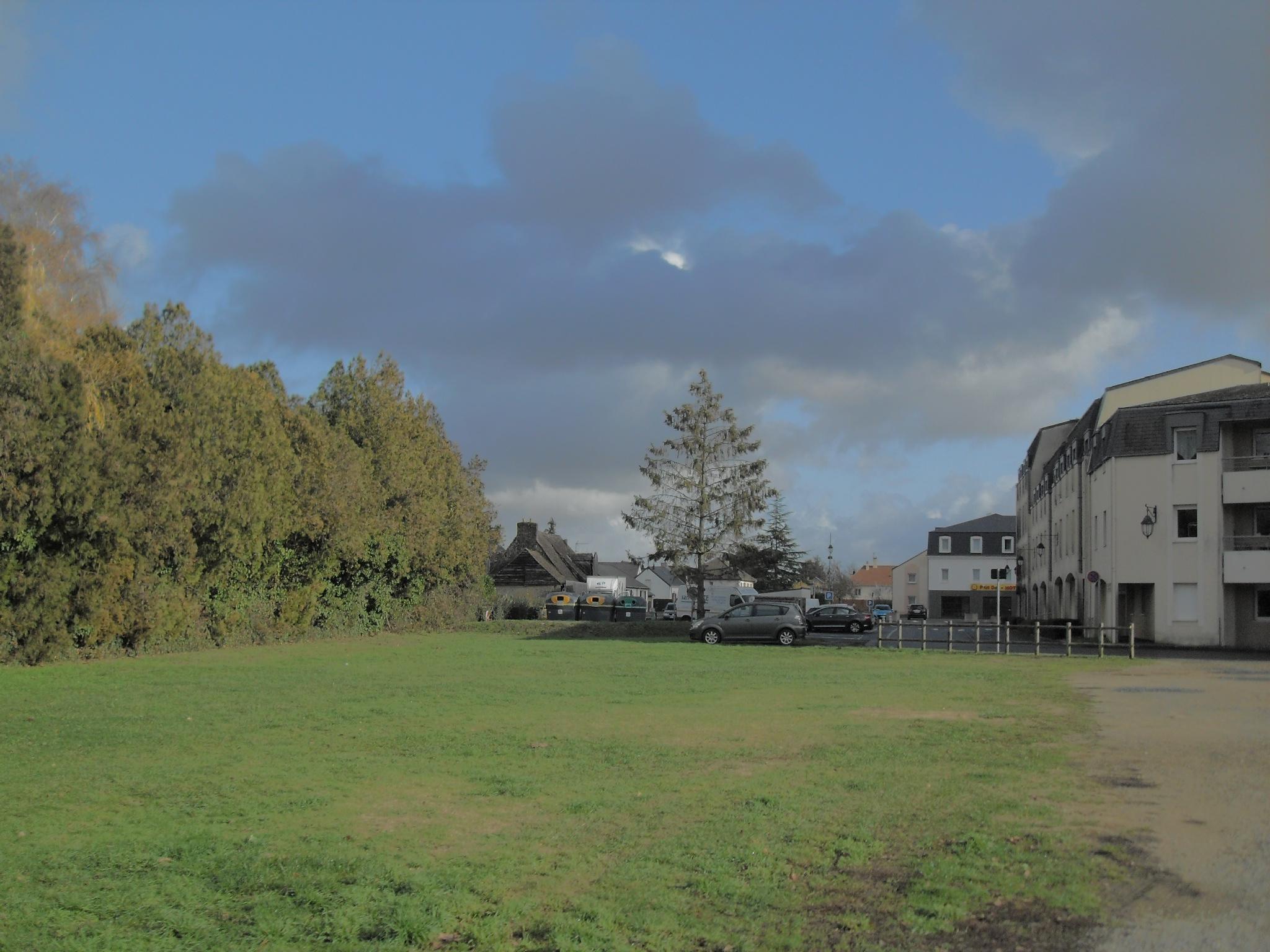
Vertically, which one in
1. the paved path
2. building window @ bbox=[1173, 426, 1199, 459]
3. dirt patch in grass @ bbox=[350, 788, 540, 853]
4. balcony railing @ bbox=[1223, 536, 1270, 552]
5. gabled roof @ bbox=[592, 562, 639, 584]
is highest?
building window @ bbox=[1173, 426, 1199, 459]

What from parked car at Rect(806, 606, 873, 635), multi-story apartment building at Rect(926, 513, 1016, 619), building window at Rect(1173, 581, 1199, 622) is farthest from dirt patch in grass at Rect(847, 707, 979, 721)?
multi-story apartment building at Rect(926, 513, 1016, 619)

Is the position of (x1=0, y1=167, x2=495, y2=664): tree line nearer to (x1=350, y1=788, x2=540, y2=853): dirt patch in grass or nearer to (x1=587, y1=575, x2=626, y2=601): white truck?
(x1=350, y1=788, x2=540, y2=853): dirt patch in grass

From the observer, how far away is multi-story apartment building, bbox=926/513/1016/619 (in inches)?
3858

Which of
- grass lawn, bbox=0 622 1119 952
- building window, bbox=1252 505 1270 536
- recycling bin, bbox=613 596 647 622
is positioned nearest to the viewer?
grass lawn, bbox=0 622 1119 952

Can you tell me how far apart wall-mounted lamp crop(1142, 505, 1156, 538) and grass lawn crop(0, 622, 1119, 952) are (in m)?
26.0

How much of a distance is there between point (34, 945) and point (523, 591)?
80.4m

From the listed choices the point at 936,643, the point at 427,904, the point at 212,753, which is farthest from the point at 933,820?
the point at 936,643

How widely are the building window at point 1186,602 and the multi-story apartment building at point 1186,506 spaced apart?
40mm

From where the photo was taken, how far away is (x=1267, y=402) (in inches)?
1507

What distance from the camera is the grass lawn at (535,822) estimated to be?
228 inches

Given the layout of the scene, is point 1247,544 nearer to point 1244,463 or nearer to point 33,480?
point 1244,463

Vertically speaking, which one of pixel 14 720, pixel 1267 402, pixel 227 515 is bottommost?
pixel 14 720

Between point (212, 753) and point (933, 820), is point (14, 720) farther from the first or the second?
point (933, 820)

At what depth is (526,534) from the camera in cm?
9112
